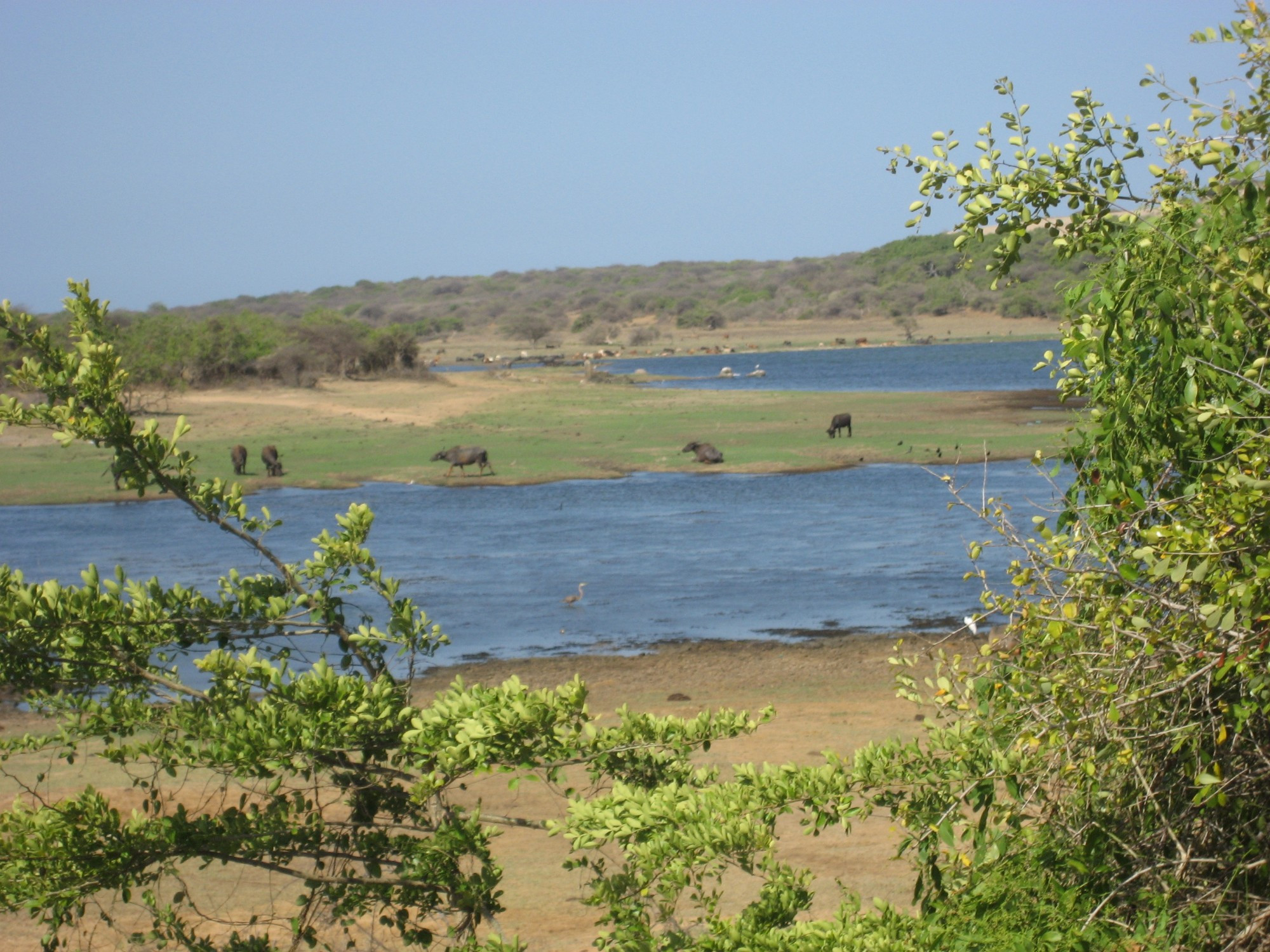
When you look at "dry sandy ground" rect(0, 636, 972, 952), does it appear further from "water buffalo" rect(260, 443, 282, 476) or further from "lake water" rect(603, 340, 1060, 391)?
"lake water" rect(603, 340, 1060, 391)

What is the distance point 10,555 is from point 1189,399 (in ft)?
67.3

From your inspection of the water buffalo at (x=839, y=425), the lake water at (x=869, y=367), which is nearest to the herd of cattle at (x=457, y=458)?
the water buffalo at (x=839, y=425)

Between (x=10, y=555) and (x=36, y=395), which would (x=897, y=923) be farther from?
(x=36, y=395)

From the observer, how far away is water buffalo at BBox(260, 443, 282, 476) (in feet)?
88.6

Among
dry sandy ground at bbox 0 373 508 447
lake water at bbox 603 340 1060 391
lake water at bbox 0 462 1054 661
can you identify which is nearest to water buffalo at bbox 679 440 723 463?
lake water at bbox 0 462 1054 661

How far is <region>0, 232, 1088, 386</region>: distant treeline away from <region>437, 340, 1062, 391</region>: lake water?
5.03 metres

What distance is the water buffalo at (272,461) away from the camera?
2702cm

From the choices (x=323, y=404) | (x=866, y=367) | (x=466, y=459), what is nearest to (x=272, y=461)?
(x=466, y=459)

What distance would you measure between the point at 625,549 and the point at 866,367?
42.9 meters

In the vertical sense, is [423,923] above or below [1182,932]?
below

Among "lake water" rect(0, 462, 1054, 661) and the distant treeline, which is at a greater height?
the distant treeline

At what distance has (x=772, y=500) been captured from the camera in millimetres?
23562

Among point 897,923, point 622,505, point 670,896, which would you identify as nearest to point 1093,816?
point 897,923

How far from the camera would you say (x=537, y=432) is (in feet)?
111
